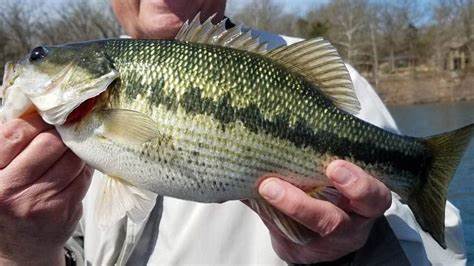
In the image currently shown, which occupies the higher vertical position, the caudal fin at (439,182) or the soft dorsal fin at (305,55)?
the soft dorsal fin at (305,55)

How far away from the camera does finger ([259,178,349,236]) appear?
1.99 meters

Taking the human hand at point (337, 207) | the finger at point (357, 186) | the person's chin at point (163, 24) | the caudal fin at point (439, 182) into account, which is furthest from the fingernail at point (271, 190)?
the person's chin at point (163, 24)

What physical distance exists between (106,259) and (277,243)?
2.70 feet

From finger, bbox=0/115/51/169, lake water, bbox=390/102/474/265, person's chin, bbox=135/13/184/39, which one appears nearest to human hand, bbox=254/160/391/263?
finger, bbox=0/115/51/169

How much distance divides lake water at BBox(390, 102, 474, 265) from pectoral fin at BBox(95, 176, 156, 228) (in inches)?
235

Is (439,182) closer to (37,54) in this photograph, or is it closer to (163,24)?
(37,54)

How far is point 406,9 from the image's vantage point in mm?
53031

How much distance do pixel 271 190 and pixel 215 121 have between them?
281 millimetres

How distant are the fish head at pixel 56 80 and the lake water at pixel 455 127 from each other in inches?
247

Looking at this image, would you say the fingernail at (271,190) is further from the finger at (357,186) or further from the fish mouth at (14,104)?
the fish mouth at (14,104)

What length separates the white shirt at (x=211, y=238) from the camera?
2.67 meters

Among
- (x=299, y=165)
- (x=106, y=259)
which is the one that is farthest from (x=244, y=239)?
(x=299, y=165)

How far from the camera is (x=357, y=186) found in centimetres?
199

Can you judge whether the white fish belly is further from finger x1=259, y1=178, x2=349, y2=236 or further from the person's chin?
the person's chin
